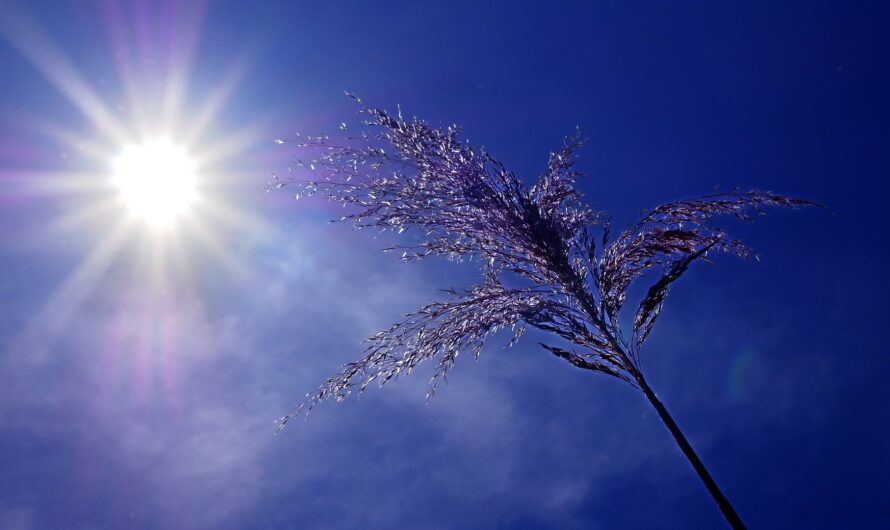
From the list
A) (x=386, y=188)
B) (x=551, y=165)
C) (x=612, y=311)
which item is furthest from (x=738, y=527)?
(x=386, y=188)

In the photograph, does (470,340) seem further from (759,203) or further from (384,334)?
(759,203)

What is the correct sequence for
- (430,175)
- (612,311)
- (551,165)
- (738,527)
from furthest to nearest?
(551,165) < (430,175) < (612,311) < (738,527)

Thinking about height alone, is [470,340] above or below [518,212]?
below

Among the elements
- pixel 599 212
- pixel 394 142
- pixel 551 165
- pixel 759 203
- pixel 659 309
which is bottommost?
pixel 659 309

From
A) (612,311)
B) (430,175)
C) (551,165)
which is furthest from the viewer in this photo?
(551,165)

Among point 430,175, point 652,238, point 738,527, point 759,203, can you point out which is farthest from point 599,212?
point 738,527

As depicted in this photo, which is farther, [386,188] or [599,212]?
[599,212]

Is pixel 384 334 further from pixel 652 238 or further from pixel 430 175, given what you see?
pixel 652 238
